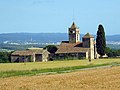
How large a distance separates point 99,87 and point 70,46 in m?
97.5

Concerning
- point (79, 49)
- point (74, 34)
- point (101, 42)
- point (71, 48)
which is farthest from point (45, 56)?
point (74, 34)

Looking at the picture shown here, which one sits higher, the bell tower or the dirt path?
the bell tower

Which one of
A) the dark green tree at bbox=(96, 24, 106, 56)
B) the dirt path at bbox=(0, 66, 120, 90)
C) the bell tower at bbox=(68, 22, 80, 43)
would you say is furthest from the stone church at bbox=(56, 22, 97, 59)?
the dirt path at bbox=(0, 66, 120, 90)

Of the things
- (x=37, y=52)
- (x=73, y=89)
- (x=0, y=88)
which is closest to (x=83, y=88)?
(x=73, y=89)

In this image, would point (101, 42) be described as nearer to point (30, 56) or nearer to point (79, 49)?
point (79, 49)

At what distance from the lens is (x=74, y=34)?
136m

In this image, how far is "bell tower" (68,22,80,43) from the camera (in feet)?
443

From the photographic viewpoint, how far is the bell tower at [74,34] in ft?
443

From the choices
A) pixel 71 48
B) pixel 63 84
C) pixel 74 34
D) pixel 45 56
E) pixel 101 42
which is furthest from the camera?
pixel 74 34

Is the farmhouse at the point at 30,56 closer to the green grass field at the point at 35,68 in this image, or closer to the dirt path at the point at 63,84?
the green grass field at the point at 35,68

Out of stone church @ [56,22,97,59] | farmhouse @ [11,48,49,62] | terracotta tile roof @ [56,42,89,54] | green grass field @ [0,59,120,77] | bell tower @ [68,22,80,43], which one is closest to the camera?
green grass field @ [0,59,120,77]

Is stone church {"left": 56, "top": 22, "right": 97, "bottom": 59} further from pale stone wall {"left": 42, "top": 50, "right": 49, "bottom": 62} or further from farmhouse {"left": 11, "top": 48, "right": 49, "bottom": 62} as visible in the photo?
farmhouse {"left": 11, "top": 48, "right": 49, "bottom": 62}

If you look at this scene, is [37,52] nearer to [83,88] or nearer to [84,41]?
[84,41]

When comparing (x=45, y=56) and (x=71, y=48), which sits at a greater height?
(x=71, y=48)
